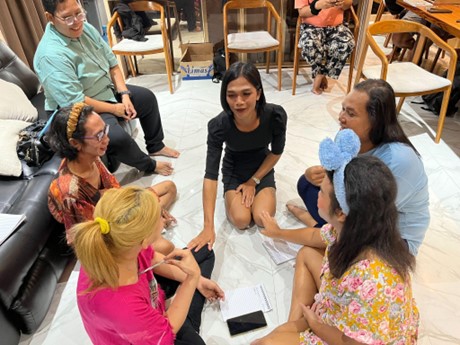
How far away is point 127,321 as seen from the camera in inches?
36.4

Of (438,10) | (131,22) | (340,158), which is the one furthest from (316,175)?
(131,22)

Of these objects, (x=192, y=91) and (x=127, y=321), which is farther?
(x=192, y=91)

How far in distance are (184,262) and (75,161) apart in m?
0.68

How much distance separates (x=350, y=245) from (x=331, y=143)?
26 centimetres

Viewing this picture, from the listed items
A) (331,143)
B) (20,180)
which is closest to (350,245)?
(331,143)

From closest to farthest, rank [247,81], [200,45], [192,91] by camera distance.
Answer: [247,81]
[192,91]
[200,45]

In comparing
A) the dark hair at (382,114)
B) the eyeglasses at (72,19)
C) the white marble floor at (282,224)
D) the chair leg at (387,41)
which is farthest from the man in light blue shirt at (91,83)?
the chair leg at (387,41)

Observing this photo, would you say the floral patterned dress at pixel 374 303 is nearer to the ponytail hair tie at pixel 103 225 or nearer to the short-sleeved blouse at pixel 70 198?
the ponytail hair tie at pixel 103 225

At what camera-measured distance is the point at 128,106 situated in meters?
2.33

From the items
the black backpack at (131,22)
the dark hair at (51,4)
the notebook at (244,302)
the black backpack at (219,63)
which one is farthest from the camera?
the black backpack at (219,63)

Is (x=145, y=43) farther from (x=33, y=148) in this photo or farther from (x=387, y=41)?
(x=387, y=41)

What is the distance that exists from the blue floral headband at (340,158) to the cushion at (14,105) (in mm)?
1847

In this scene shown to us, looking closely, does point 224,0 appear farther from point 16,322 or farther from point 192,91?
point 16,322

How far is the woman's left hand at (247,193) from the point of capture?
1889 millimetres
